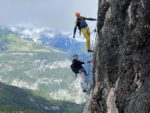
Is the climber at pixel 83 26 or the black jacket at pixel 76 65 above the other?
the climber at pixel 83 26

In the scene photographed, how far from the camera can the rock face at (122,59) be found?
2352 cm

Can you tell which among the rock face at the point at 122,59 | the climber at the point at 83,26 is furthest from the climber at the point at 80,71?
the rock face at the point at 122,59

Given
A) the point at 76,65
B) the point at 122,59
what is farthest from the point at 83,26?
the point at 122,59

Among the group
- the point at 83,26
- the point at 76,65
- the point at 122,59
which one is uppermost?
the point at 83,26

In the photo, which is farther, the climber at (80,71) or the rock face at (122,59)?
the climber at (80,71)

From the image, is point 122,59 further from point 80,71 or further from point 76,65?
point 80,71

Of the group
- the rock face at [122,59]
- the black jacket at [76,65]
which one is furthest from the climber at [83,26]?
the rock face at [122,59]

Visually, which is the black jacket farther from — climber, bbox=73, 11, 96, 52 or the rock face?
the rock face

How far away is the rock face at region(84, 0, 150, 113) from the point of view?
23516 mm

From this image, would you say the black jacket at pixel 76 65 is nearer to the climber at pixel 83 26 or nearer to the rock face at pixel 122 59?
the climber at pixel 83 26

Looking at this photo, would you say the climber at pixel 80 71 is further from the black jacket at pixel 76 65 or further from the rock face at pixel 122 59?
the rock face at pixel 122 59

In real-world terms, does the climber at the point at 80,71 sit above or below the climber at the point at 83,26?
below

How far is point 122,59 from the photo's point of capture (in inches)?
1024

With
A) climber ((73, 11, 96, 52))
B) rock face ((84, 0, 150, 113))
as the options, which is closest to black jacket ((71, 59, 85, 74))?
climber ((73, 11, 96, 52))
